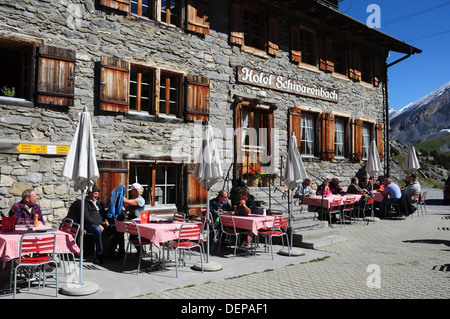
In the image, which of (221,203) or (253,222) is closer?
(253,222)

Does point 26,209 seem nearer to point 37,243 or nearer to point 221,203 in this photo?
point 37,243

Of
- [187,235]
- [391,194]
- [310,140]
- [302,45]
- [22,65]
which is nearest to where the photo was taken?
[187,235]

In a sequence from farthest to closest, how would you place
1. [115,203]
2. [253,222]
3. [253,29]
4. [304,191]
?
[253,29], [304,191], [115,203], [253,222]

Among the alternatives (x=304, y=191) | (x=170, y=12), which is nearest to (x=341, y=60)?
(x=304, y=191)

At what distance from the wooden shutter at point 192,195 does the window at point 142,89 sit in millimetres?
1747

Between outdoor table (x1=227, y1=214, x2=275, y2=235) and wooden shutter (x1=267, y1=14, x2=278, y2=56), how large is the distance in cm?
629

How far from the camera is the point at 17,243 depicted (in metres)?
4.91

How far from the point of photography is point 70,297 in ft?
15.8

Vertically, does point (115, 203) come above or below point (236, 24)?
below

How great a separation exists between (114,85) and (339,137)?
30.1 feet

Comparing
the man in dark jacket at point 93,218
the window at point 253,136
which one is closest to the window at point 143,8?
the window at point 253,136

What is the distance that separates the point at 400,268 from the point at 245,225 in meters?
2.68

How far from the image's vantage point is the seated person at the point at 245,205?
7.78 metres
